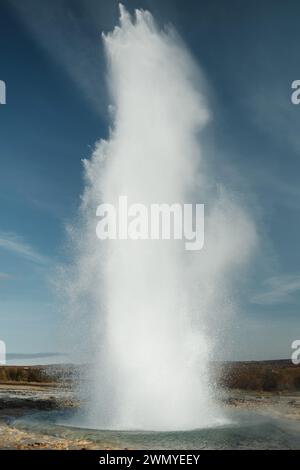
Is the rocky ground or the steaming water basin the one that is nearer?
the rocky ground

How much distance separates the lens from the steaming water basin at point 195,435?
13320 mm

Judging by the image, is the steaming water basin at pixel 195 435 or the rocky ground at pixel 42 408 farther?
the steaming water basin at pixel 195 435

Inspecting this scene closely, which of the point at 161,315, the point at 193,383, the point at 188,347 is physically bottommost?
the point at 193,383

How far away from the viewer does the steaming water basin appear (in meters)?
Result: 13.3

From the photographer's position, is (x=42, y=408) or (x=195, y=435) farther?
(x=42, y=408)

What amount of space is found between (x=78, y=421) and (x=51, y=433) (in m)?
3.10

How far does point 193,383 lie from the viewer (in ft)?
65.7

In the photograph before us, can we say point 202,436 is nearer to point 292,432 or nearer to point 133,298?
point 292,432

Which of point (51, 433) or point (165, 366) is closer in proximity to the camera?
point (51, 433)

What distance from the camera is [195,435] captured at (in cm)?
1489

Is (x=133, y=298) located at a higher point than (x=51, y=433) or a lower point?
higher

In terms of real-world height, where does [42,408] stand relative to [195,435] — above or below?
below
